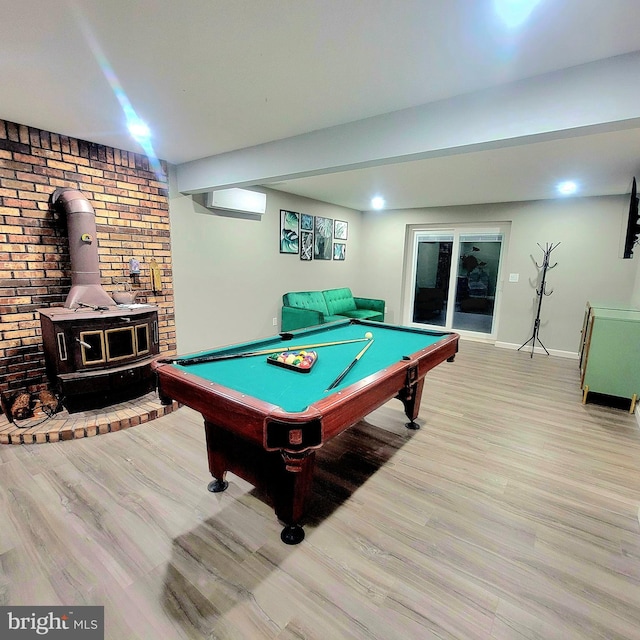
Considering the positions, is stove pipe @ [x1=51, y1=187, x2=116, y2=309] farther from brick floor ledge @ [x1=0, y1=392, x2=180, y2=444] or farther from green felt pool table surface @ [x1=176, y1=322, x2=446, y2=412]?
green felt pool table surface @ [x1=176, y1=322, x2=446, y2=412]

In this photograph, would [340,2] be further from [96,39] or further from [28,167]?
[28,167]

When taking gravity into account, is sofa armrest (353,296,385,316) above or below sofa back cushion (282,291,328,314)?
below

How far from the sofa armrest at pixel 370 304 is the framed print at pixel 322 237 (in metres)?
1.10

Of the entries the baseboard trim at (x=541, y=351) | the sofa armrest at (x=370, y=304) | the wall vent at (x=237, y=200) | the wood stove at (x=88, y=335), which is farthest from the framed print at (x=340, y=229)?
the wood stove at (x=88, y=335)

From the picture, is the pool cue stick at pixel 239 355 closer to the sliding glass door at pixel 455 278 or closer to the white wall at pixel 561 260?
the white wall at pixel 561 260

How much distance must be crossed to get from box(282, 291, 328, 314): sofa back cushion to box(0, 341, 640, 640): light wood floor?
2.98 meters

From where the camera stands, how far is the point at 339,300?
639 cm

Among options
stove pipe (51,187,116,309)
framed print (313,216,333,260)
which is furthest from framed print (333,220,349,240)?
stove pipe (51,187,116,309)

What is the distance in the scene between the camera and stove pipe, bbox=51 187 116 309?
288 cm

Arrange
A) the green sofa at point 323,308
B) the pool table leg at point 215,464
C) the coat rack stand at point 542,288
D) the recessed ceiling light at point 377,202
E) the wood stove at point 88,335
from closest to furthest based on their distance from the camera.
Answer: the pool table leg at point 215,464
the wood stove at point 88,335
the green sofa at point 323,308
the coat rack stand at point 542,288
the recessed ceiling light at point 377,202

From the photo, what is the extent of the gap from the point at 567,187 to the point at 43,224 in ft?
19.5

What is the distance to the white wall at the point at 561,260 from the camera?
16.1 feet

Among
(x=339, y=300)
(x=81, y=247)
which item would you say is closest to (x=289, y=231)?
(x=339, y=300)

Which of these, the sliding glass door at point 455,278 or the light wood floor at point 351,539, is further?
the sliding glass door at point 455,278
